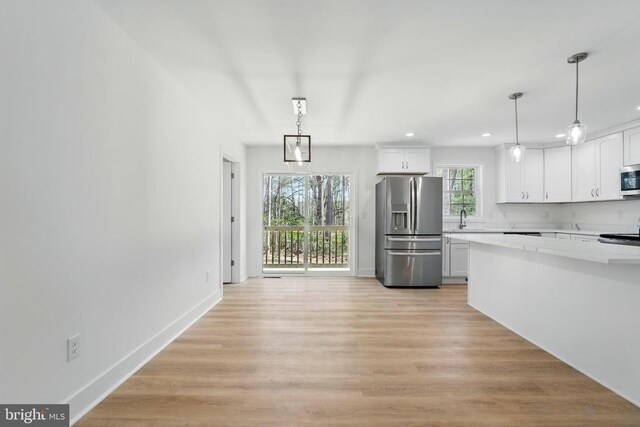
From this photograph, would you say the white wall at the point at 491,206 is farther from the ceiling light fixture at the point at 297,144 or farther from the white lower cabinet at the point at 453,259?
the ceiling light fixture at the point at 297,144

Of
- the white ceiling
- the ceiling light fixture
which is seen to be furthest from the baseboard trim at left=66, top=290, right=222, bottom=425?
the white ceiling

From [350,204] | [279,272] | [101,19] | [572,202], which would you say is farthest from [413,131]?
[101,19]

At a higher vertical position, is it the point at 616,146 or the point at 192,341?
the point at 616,146

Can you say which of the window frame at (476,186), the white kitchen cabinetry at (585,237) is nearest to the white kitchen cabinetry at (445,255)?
the window frame at (476,186)

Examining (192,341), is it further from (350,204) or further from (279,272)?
(350,204)

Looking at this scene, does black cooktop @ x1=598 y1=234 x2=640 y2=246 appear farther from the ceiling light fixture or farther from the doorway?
the doorway

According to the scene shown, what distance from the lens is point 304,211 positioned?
5754mm

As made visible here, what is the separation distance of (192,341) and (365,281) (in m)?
3.17

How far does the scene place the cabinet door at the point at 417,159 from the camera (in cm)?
538

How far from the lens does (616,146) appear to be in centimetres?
429

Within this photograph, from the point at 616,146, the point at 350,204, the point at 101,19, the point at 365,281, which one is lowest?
the point at 365,281

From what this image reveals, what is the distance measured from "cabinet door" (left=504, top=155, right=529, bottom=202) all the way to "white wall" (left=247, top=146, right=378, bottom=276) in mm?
2262

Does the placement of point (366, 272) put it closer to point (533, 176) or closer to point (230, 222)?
point (230, 222)

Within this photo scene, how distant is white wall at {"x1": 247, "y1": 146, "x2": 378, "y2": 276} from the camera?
5617 millimetres
